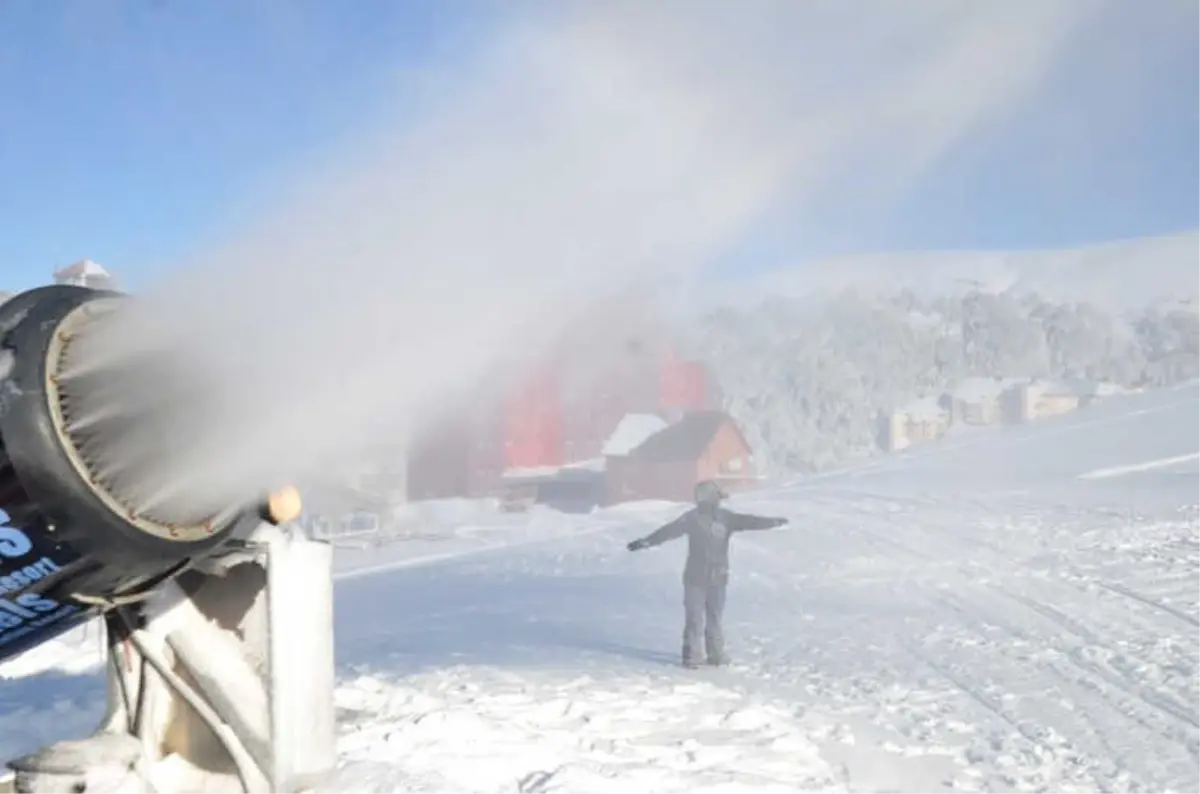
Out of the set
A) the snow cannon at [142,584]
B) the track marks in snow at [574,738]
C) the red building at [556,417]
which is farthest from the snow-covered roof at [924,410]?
the snow cannon at [142,584]

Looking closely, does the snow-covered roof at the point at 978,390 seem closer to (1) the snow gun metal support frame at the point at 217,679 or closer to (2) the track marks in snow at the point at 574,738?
(2) the track marks in snow at the point at 574,738

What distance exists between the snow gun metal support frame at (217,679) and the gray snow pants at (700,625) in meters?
4.87

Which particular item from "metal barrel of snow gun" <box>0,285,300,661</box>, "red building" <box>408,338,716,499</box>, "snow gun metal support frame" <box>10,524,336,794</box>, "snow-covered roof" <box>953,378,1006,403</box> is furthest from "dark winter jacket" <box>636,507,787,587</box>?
"snow-covered roof" <box>953,378,1006,403</box>

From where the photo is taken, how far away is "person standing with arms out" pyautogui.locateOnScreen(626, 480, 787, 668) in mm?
9805

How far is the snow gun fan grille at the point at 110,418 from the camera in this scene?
3.99 m

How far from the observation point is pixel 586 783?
19.5 ft

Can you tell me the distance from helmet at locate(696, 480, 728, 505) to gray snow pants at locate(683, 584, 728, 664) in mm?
865

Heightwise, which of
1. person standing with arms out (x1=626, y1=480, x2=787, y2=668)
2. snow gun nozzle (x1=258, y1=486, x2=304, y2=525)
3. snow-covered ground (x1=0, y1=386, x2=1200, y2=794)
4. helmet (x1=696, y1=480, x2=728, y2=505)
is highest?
snow gun nozzle (x1=258, y1=486, x2=304, y2=525)

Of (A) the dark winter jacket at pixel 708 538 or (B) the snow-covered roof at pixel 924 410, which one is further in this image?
(B) the snow-covered roof at pixel 924 410

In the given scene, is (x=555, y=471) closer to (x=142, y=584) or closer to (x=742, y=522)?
(x=742, y=522)

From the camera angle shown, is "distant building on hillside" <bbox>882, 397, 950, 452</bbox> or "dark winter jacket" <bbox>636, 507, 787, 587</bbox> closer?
"dark winter jacket" <bbox>636, 507, 787, 587</bbox>

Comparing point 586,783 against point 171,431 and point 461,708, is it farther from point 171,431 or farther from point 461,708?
point 171,431

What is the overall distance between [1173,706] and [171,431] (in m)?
7.80

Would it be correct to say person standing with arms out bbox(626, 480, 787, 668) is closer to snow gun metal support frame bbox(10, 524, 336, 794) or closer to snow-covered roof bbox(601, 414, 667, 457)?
snow gun metal support frame bbox(10, 524, 336, 794)
